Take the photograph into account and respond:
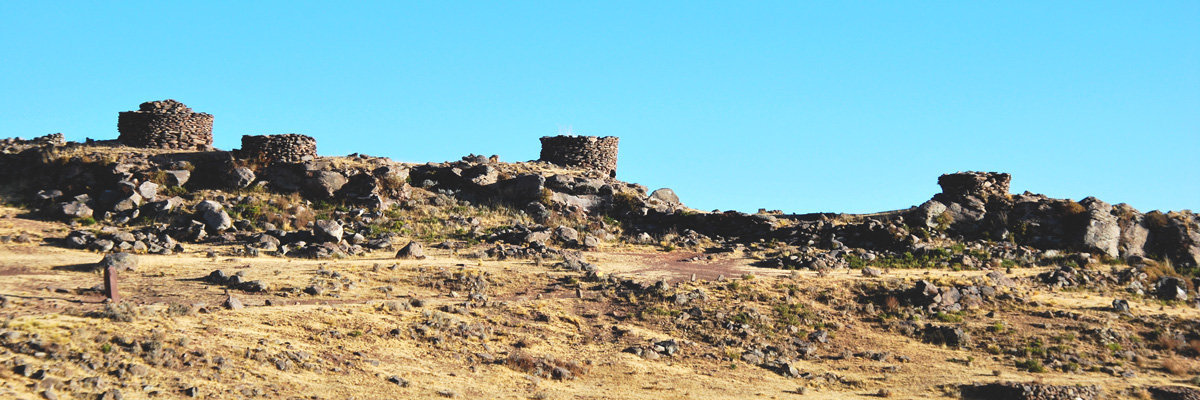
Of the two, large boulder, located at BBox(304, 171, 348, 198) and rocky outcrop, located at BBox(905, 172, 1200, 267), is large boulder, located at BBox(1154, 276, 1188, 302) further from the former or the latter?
large boulder, located at BBox(304, 171, 348, 198)

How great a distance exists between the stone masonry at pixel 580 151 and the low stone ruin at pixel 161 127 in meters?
13.0

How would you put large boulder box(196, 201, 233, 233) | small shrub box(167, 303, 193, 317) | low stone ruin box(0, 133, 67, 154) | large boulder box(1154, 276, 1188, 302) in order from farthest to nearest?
low stone ruin box(0, 133, 67, 154), large boulder box(196, 201, 233, 233), large boulder box(1154, 276, 1188, 302), small shrub box(167, 303, 193, 317)

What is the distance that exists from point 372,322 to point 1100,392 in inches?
546

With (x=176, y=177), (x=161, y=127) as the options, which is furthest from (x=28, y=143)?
(x=176, y=177)

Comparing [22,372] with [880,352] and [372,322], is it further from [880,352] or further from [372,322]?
[880,352]

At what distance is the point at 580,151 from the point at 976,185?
15092 mm

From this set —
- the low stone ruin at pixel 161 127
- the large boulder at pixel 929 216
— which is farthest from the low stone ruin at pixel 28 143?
the large boulder at pixel 929 216

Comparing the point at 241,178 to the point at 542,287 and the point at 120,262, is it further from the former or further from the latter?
the point at 542,287

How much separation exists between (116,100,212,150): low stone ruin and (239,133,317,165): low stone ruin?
3052 mm

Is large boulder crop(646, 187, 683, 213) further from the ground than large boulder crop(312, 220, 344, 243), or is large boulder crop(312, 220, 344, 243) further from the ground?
large boulder crop(646, 187, 683, 213)

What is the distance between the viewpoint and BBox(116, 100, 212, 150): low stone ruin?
125 ft

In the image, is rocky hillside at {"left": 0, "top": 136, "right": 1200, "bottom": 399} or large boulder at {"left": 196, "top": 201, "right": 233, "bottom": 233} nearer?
rocky hillside at {"left": 0, "top": 136, "right": 1200, "bottom": 399}

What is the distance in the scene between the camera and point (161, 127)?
38094mm

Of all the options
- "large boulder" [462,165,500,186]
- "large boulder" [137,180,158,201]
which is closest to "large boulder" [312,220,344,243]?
"large boulder" [137,180,158,201]
